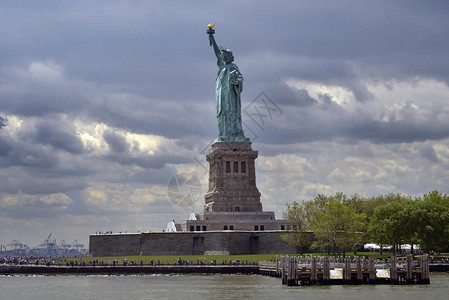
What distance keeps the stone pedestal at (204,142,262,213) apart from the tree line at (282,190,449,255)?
1277 cm

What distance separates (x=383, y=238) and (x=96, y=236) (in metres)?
39.5

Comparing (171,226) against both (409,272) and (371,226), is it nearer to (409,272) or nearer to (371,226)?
(371,226)

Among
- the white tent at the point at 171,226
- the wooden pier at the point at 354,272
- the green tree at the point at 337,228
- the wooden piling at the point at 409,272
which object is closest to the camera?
the wooden pier at the point at 354,272

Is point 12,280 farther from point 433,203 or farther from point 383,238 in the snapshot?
point 433,203

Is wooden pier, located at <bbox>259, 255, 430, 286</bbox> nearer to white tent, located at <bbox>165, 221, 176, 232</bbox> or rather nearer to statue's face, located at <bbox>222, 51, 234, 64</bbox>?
white tent, located at <bbox>165, 221, 176, 232</bbox>

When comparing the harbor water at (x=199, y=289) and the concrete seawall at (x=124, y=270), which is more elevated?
the concrete seawall at (x=124, y=270)

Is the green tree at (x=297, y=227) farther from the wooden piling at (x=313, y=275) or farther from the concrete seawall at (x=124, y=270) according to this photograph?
the wooden piling at (x=313, y=275)

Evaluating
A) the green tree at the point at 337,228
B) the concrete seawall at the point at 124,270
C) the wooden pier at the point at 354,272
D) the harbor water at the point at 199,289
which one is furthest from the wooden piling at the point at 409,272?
the green tree at the point at 337,228

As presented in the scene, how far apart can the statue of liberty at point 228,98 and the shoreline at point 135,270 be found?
108ft

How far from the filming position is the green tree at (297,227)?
93750 millimetres

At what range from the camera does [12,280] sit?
273 feet

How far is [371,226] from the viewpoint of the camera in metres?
95.5

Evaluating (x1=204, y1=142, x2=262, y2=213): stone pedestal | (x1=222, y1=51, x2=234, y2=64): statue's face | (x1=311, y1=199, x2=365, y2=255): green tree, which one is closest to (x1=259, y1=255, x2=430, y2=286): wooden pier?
(x1=311, y1=199, x2=365, y2=255): green tree

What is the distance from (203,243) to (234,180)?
57.1ft
